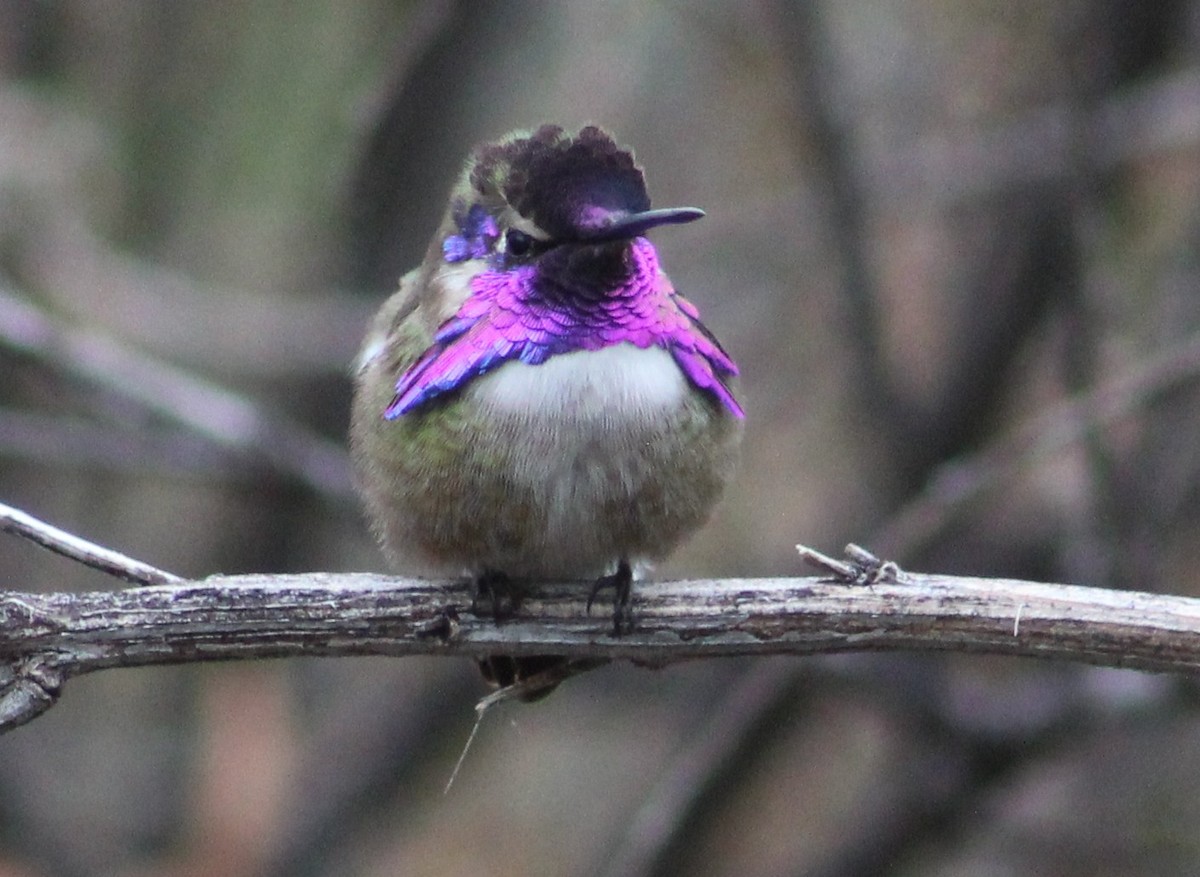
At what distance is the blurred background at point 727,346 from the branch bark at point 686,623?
174 cm

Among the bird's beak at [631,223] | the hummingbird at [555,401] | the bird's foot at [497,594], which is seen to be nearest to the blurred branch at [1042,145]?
the hummingbird at [555,401]

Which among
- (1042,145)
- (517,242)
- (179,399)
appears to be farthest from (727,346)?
(517,242)

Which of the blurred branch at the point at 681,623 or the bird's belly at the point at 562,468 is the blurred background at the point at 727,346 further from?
the blurred branch at the point at 681,623

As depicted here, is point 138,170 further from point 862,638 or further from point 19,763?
point 862,638

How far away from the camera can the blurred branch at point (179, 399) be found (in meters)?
5.88

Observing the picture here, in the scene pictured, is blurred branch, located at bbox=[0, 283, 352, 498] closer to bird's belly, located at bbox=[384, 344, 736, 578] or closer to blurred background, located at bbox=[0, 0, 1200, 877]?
blurred background, located at bbox=[0, 0, 1200, 877]

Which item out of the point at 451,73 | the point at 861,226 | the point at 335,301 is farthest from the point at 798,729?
the point at 451,73

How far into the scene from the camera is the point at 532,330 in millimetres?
3432

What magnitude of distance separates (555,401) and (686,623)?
21.6 inches

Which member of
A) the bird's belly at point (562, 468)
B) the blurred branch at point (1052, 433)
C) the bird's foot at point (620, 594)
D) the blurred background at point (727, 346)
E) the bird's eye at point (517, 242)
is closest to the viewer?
the bird's foot at point (620, 594)

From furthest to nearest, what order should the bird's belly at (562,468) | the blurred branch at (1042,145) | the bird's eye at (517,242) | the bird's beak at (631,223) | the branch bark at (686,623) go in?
the blurred branch at (1042,145), the bird's eye at (517,242), the bird's belly at (562,468), the bird's beak at (631,223), the branch bark at (686,623)

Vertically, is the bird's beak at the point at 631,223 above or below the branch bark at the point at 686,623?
above

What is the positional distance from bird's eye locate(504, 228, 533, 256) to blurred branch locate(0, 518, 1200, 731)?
81 cm

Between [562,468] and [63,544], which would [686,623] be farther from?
[63,544]
